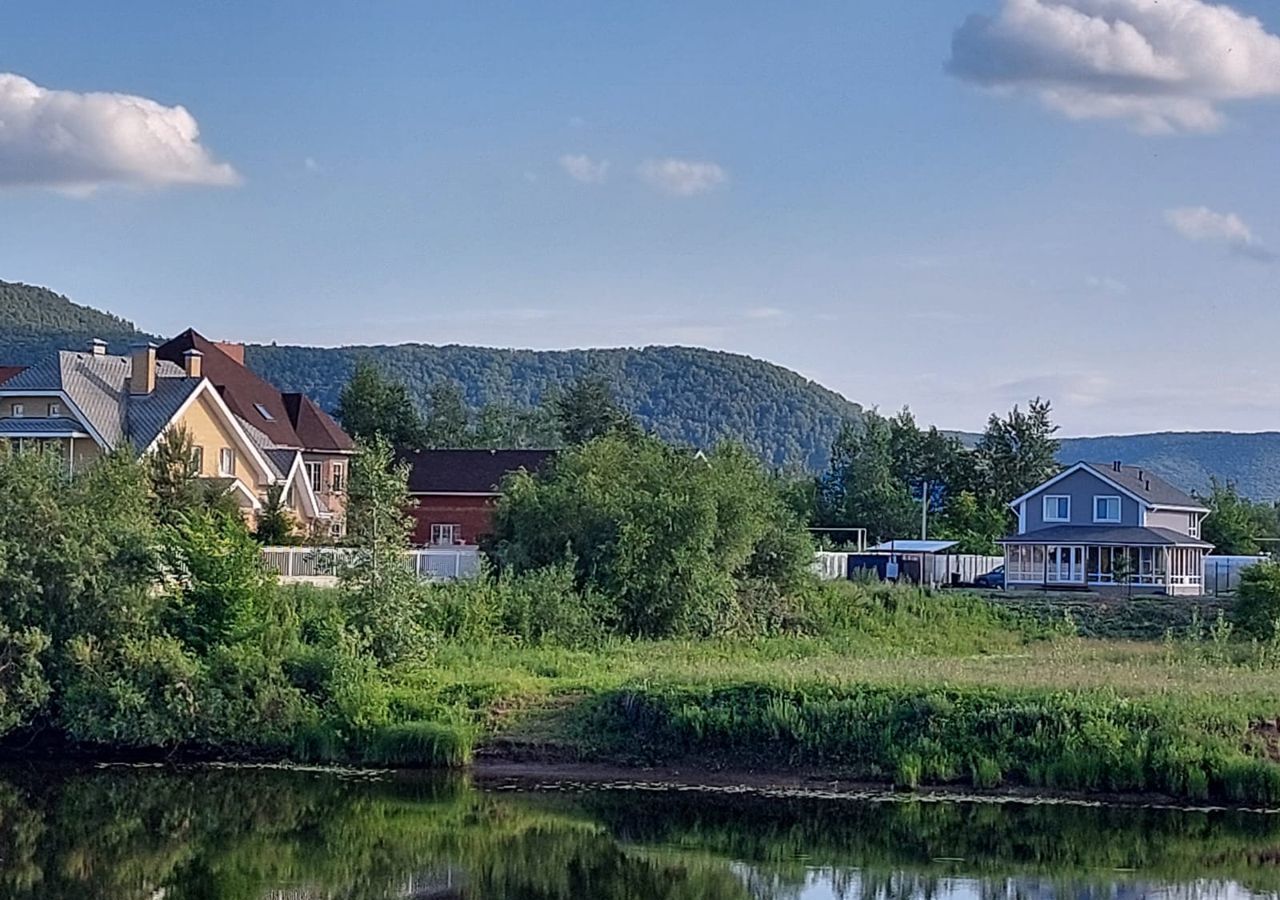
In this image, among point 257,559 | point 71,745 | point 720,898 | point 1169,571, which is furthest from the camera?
point 1169,571

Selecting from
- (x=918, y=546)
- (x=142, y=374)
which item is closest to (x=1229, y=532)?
(x=918, y=546)

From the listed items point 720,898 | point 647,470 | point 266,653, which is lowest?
point 720,898

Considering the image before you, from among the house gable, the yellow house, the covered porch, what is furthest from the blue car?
the yellow house

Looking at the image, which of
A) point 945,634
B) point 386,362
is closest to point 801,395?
point 386,362

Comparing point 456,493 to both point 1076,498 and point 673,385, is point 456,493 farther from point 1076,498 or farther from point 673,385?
point 673,385

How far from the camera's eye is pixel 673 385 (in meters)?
175

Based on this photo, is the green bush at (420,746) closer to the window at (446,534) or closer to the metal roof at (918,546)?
the window at (446,534)

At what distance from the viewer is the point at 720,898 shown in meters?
21.2

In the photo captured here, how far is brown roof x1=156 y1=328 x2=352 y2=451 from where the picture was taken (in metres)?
61.4

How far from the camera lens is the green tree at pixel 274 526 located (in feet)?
149

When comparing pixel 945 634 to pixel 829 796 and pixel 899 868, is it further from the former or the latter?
pixel 899 868

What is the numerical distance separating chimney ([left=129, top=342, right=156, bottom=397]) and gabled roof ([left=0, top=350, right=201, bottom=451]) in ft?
0.53

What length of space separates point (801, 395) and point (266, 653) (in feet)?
508

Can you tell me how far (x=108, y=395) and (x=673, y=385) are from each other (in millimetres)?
125860
